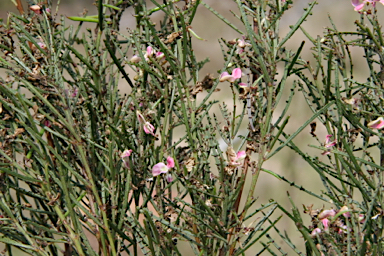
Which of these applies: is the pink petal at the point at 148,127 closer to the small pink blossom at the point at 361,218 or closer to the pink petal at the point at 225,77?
the pink petal at the point at 225,77

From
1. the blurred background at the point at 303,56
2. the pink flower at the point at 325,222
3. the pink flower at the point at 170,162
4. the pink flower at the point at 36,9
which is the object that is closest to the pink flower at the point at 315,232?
the pink flower at the point at 325,222

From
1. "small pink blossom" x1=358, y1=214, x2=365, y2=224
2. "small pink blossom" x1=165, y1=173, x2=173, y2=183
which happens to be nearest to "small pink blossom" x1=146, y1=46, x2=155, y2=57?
"small pink blossom" x1=165, y1=173, x2=173, y2=183

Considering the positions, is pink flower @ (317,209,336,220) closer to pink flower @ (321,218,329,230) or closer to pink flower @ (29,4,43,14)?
pink flower @ (321,218,329,230)

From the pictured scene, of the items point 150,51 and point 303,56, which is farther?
point 303,56

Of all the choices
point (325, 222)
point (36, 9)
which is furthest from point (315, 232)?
point (36, 9)

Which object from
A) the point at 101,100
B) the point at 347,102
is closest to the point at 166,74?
the point at 101,100

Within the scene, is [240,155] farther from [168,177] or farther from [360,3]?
[360,3]
